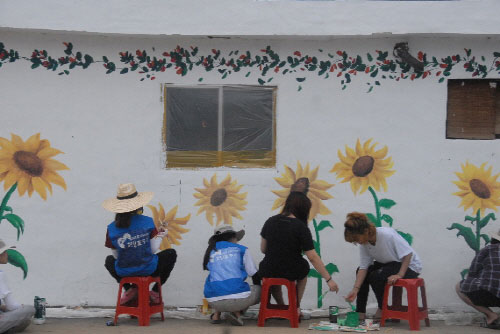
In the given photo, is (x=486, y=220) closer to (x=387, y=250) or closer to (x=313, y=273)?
→ (x=387, y=250)

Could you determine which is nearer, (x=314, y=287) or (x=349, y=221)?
(x=349, y=221)

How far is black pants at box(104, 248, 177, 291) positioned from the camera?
6.88m

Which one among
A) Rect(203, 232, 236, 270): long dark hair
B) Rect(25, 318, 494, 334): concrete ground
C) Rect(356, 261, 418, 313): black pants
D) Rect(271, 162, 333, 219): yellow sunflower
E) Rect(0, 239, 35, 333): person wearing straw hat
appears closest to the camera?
Rect(0, 239, 35, 333): person wearing straw hat

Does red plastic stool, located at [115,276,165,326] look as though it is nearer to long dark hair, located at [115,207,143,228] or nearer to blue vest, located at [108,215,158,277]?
blue vest, located at [108,215,158,277]

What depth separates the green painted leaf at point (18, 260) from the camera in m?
7.39

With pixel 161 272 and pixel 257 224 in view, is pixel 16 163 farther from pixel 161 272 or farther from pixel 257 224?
pixel 257 224

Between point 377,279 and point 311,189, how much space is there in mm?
1209

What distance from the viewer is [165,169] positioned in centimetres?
748

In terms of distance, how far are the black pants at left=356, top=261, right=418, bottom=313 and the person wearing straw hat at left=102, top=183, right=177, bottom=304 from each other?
6.29ft

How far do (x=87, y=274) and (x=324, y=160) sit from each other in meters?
2.68

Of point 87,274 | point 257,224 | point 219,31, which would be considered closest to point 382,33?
point 219,31

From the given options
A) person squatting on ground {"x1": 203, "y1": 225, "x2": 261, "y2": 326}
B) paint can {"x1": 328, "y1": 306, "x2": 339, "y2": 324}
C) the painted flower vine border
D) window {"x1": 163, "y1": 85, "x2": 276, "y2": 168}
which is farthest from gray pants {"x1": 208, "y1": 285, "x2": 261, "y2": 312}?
the painted flower vine border

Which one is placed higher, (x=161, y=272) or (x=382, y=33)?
(x=382, y=33)

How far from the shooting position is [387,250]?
677 cm
